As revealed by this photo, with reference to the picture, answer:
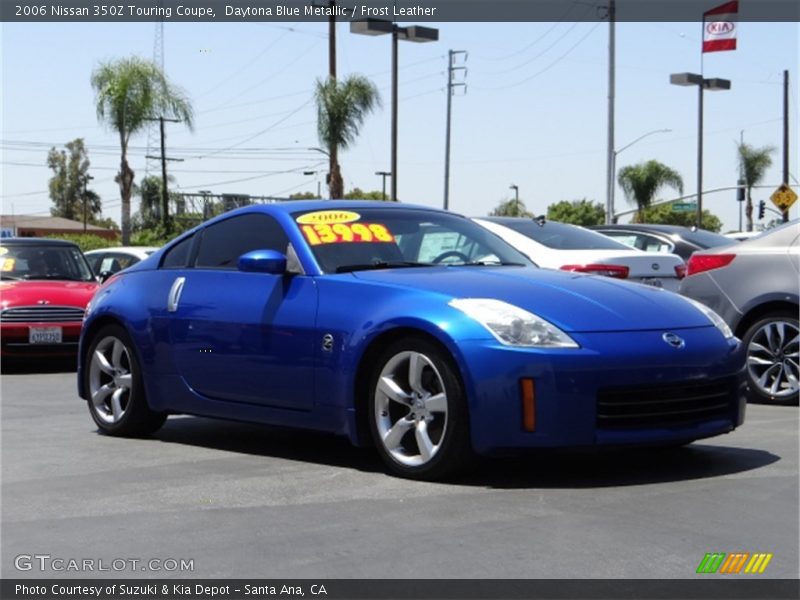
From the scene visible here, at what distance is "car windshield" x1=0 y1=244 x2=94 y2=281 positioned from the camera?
1459 centimetres

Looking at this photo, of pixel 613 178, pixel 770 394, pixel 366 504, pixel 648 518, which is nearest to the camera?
pixel 648 518

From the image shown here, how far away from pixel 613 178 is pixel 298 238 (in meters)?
32.7

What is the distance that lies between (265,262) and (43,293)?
7535 millimetres

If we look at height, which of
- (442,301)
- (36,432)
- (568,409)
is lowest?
(36,432)

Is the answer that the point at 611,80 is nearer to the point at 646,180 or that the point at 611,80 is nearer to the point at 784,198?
the point at 784,198

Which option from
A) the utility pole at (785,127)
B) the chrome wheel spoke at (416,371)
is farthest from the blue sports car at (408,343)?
the utility pole at (785,127)

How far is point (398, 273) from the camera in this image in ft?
22.2

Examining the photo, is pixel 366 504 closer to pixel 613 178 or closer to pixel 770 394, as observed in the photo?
pixel 770 394

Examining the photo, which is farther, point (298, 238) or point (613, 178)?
point (613, 178)

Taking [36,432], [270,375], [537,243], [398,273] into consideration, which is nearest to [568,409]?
[398,273]

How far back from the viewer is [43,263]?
48.8 feet

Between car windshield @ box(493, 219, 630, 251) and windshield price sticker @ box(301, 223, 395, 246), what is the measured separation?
4028mm

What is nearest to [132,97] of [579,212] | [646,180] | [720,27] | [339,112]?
[339,112]

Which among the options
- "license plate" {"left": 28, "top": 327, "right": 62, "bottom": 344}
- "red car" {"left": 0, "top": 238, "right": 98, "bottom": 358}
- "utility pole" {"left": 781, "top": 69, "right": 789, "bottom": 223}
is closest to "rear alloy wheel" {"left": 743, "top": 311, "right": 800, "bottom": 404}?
"red car" {"left": 0, "top": 238, "right": 98, "bottom": 358}
